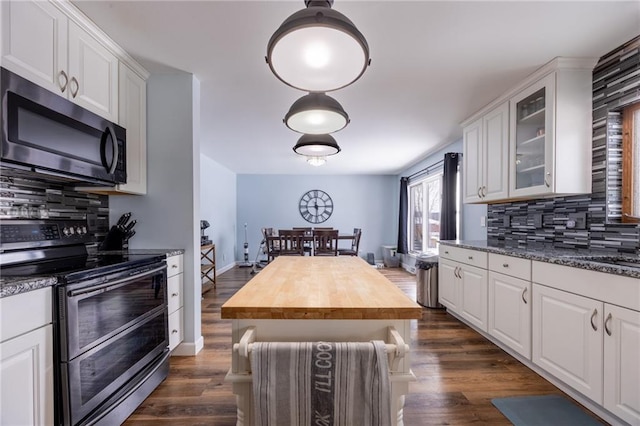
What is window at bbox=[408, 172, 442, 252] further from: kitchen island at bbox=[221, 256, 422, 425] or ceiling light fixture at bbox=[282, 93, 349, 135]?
kitchen island at bbox=[221, 256, 422, 425]

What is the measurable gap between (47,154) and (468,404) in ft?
8.91

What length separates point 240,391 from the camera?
0.88 metres

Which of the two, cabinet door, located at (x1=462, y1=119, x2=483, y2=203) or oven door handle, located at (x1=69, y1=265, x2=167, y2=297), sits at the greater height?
cabinet door, located at (x1=462, y1=119, x2=483, y2=203)

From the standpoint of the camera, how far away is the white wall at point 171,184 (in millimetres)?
2275

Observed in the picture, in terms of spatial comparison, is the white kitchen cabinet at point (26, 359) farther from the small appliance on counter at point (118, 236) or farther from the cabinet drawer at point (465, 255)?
the cabinet drawer at point (465, 255)

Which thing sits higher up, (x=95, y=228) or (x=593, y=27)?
(x=593, y=27)

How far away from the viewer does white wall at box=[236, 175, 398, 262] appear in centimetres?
689

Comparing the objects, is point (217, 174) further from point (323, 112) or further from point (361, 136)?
point (323, 112)

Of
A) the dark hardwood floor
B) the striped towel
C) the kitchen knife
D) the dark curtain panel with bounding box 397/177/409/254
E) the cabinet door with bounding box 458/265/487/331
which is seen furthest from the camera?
the dark curtain panel with bounding box 397/177/409/254

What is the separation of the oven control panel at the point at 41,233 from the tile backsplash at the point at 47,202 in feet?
0.19

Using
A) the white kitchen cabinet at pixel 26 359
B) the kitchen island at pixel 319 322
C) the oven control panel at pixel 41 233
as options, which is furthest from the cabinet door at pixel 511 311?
the oven control panel at pixel 41 233

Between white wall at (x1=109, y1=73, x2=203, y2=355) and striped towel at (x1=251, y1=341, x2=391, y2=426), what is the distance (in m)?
1.79

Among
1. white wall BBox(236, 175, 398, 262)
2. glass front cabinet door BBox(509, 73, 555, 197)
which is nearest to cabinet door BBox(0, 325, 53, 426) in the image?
glass front cabinet door BBox(509, 73, 555, 197)

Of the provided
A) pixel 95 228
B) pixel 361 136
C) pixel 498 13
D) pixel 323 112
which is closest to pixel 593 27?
pixel 498 13
